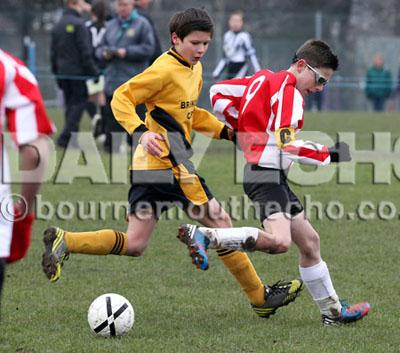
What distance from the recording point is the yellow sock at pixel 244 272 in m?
5.38

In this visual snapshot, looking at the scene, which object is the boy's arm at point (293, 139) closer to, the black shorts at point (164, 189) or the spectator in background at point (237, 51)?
the black shorts at point (164, 189)

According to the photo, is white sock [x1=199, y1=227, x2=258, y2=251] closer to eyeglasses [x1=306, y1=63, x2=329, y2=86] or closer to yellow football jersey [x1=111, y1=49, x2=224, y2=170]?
yellow football jersey [x1=111, y1=49, x2=224, y2=170]

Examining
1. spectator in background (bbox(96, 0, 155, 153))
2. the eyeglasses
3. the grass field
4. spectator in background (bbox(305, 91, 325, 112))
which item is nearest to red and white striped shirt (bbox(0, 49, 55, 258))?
the grass field

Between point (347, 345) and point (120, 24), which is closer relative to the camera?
point (347, 345)

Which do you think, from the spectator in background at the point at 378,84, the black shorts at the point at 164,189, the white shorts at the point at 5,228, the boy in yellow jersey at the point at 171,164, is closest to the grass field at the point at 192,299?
the boy in yellow jersey at the point at 171,164

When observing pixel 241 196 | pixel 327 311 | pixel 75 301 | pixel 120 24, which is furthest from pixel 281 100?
pixel 120 24

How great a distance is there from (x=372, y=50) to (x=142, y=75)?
22887 millimetres

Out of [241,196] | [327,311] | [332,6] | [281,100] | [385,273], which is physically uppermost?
[281,100]

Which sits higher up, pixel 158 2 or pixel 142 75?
pixel 142 75

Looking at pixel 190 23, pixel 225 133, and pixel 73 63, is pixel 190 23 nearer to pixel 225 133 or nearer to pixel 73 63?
pixel 225 133

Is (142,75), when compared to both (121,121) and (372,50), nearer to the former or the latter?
(121,121)

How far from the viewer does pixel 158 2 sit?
35.6m

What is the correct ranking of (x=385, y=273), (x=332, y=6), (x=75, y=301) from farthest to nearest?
1. (x=332, y=6)
2. (x=385, y=273)
3. (x=75, y=301)

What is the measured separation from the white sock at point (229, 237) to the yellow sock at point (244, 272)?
0.56 m
